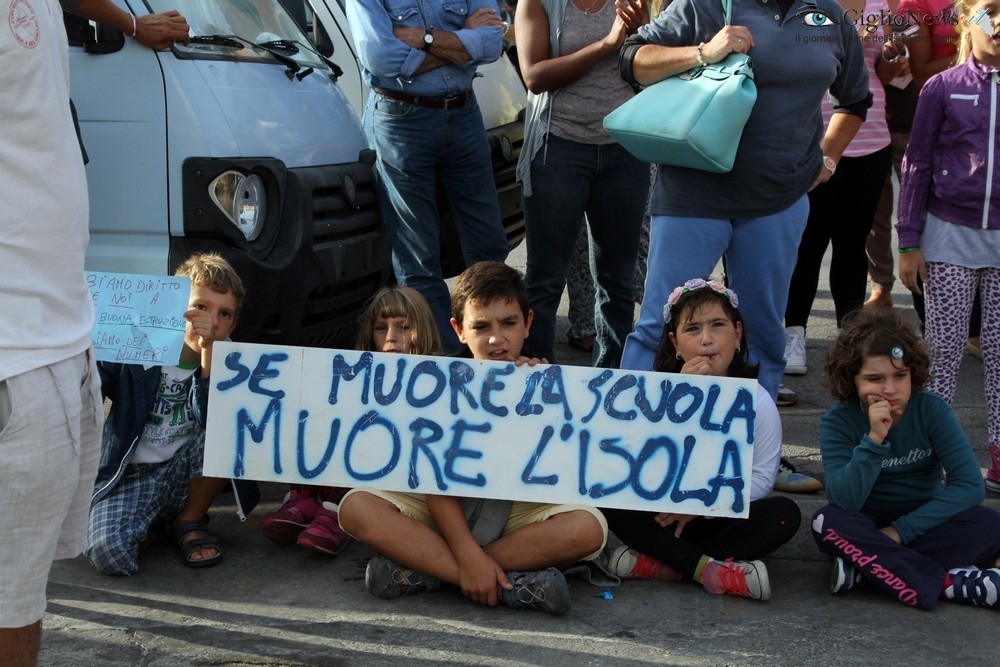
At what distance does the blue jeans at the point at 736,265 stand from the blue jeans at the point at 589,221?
72cm

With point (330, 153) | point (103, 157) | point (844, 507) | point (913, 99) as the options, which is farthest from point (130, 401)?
point (913, 99)

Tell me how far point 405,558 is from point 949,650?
1520 millimetres

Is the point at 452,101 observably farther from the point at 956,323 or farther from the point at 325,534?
the point at 956,323

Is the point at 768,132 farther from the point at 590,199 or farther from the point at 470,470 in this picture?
the point at 470,470

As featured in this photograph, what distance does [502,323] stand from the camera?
13.5 ft

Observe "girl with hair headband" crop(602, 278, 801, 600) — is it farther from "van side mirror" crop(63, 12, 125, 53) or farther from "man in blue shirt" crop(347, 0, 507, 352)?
"van side mirror" crop(63, 12, 125, 53)

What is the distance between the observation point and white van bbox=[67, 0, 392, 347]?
4531mm

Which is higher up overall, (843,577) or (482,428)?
(482,428)

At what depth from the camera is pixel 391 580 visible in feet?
12.3

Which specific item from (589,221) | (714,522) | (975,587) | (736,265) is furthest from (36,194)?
(589,221)

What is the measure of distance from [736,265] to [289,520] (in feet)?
5.69

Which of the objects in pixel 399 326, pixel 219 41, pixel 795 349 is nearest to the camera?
pixel 399 326

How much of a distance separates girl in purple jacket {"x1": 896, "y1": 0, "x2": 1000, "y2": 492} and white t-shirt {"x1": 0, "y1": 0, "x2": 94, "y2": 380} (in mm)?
3222

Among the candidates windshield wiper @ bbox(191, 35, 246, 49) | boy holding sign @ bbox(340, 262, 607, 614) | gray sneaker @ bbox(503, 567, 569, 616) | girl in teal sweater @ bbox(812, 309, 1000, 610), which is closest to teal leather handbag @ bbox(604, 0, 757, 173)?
girl in teal sweater @ bbox(812, 309, 1000, 610)
